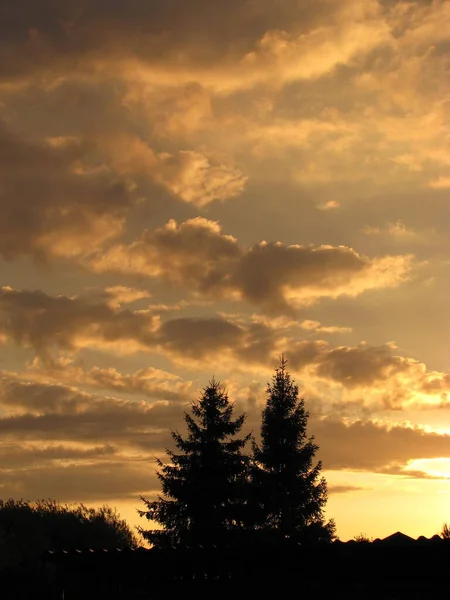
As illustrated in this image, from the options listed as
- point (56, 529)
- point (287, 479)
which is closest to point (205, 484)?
point (287, 479)

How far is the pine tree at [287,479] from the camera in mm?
44375

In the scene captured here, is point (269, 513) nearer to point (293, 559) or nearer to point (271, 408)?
point (271, 408)

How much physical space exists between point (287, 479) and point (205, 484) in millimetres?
4941

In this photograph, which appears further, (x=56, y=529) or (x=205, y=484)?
(x=56, y=529)

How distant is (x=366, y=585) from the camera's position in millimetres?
21438

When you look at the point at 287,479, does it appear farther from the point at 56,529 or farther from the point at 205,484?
the point at 56,529

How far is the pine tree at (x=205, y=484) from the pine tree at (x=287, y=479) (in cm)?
Result: 115

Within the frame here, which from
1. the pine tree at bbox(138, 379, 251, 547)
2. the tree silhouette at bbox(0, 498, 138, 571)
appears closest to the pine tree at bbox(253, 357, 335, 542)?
the pine tree at bbox(138, 379, 251, 547)

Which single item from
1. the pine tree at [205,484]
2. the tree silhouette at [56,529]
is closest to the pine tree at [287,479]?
the pine tree at [205,484]

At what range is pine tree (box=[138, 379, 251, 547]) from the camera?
43844 mm

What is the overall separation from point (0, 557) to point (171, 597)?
38127 millimetres

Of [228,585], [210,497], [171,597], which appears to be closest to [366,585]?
[228,585]

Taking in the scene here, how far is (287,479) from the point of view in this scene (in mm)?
45688

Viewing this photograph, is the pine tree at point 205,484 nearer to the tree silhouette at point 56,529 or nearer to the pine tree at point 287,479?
the pine tree at point 287,479
